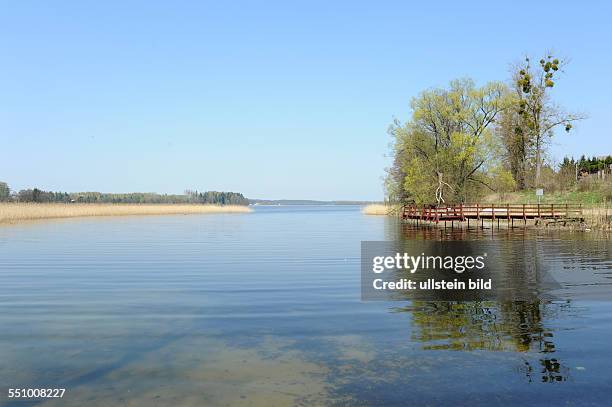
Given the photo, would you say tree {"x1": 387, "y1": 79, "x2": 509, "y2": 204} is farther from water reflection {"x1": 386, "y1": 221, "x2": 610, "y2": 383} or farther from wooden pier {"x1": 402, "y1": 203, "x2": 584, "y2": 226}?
water reflection {"x1": 386, "y1": 221, "x2": 610, "y2": 383}

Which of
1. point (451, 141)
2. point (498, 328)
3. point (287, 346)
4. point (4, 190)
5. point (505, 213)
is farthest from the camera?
point (4, 190)

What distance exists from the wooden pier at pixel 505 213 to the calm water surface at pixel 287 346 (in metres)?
36.0

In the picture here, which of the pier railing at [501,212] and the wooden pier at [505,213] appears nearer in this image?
the wooden pier at [505,213]

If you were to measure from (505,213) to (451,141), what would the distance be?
43.1 feet

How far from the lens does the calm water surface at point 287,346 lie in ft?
21.2

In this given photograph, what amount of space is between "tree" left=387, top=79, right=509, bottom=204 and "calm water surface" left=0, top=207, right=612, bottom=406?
46108mm

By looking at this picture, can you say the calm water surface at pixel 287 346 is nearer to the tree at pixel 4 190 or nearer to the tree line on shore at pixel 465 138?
the tree line on shore at pixel 465 138

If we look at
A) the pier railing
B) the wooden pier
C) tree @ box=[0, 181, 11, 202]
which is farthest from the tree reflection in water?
tree @ box=[0, 181, 11, 202]

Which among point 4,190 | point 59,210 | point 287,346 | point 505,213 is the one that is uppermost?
point 4,190

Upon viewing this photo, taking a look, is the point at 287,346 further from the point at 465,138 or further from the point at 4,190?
the point at 4,190

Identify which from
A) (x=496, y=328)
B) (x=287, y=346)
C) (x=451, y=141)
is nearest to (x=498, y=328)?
(x=496, y=328)

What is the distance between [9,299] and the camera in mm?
13297

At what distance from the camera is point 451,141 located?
6062cm

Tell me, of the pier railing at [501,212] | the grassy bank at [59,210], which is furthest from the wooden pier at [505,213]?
the grassy bank at [59,210]
